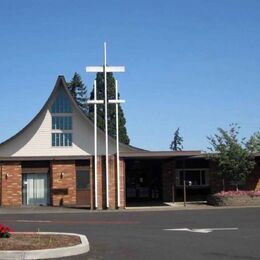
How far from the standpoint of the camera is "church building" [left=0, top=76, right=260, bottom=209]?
33.0 m

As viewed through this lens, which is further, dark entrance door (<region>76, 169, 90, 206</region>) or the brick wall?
→ dark entrance door (<region>76, 169, 90, 206</region>)

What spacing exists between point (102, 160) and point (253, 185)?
11429 millimetres

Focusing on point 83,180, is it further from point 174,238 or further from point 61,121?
point 174,238

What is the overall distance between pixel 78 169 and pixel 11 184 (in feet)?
13.7

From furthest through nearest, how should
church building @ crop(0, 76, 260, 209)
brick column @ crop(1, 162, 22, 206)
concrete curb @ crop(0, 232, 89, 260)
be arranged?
brick column @ crop(1, 162, 22, 206) < church building @ crop(0, 76, 260, 209) < concrete curb @ crop(0, 232, 89, 260)

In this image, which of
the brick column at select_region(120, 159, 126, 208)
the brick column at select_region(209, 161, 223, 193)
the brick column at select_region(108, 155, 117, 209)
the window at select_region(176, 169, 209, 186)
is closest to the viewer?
the brick column at select_region(120, 159, 126, 208)

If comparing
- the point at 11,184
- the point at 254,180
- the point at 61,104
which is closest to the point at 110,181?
the point at 11,184

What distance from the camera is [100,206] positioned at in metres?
32.6

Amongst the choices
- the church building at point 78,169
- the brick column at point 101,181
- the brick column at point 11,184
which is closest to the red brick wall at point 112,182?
Result: the church building at point 78,169

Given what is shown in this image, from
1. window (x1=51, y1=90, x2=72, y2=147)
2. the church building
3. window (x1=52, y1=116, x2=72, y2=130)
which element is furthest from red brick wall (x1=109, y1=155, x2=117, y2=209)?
window (x1=52, y1=116, x2=72, y2=130)

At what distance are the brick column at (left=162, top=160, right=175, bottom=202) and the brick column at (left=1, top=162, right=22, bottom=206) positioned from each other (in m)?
10.0

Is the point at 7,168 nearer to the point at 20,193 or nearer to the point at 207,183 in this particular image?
the point at 20,193

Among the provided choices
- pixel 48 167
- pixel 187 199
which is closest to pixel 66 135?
pixel 48 167

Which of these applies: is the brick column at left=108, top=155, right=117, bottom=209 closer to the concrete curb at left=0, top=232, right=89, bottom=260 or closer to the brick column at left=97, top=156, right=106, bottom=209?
the brick column at left=97, top=156, right=106, bottom=209
